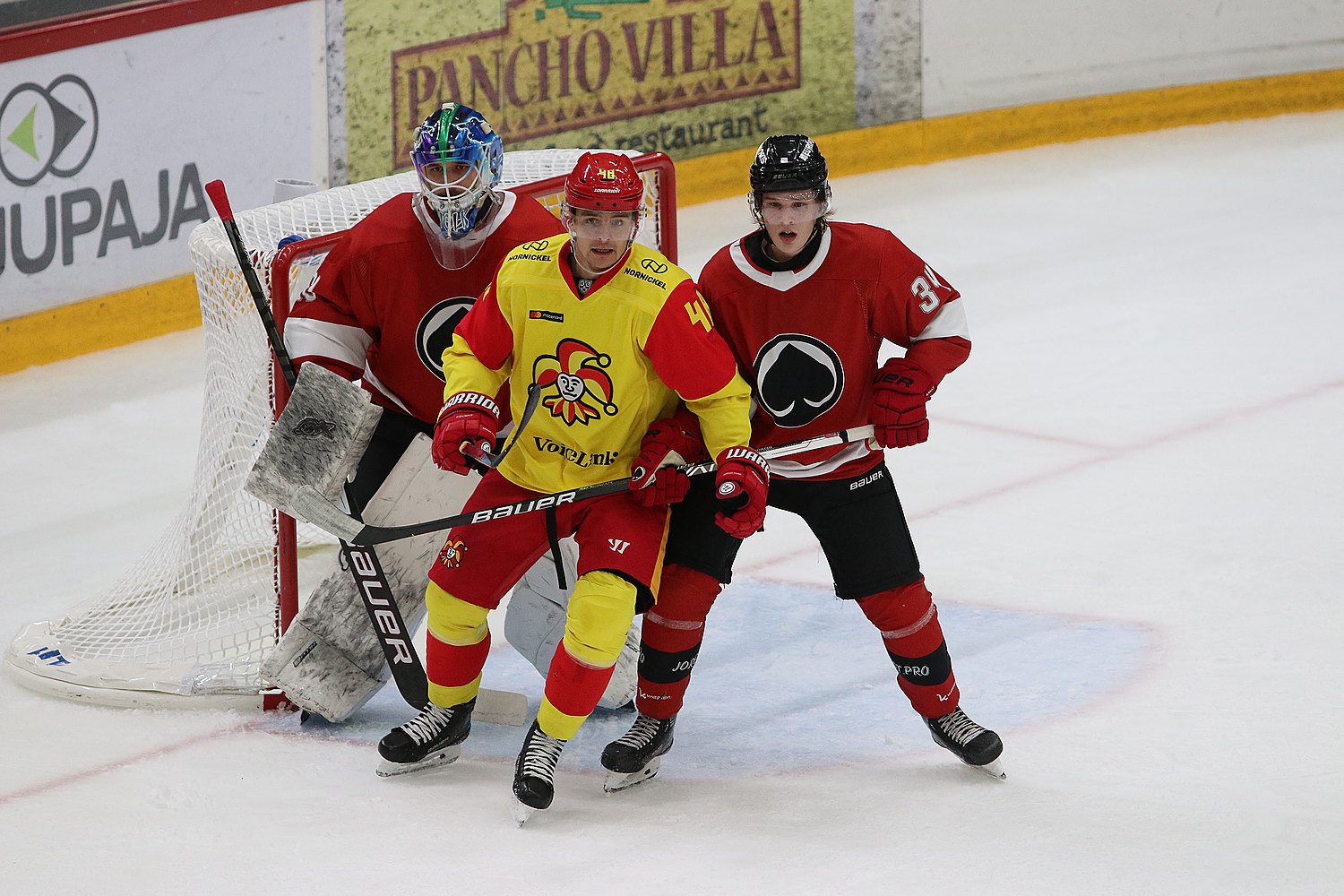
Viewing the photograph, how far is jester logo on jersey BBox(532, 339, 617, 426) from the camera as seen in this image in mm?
2863

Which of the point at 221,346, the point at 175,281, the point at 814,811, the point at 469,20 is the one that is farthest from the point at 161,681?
the point at 469,20

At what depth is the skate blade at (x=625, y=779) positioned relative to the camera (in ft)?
9.82

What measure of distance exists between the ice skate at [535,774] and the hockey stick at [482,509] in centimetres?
35

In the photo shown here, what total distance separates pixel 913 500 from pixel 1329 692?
1.36 m

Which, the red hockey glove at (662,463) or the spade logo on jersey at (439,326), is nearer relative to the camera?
the red hockey glove at (662,463)

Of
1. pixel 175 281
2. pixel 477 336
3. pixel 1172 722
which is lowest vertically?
pixel 1172 722

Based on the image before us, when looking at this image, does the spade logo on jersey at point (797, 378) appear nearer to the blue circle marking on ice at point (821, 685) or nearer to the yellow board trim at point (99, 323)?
the blue circle marking on ice at point (821, 685)

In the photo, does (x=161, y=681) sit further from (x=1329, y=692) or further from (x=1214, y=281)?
(x=1214, y=281)

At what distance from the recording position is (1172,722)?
322cm

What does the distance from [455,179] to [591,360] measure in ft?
1.45

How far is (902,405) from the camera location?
9.33 ft

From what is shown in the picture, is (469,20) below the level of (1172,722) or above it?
above

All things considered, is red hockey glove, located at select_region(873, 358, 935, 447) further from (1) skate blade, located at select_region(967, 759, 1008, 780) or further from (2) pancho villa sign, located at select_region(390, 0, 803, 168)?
(2) pancho villa sign, located at select_region(390, 0, 803, 168)

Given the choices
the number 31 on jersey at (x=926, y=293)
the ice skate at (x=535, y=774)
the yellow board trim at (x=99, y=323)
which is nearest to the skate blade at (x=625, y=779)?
the ice skate at (x=535, y=774)
